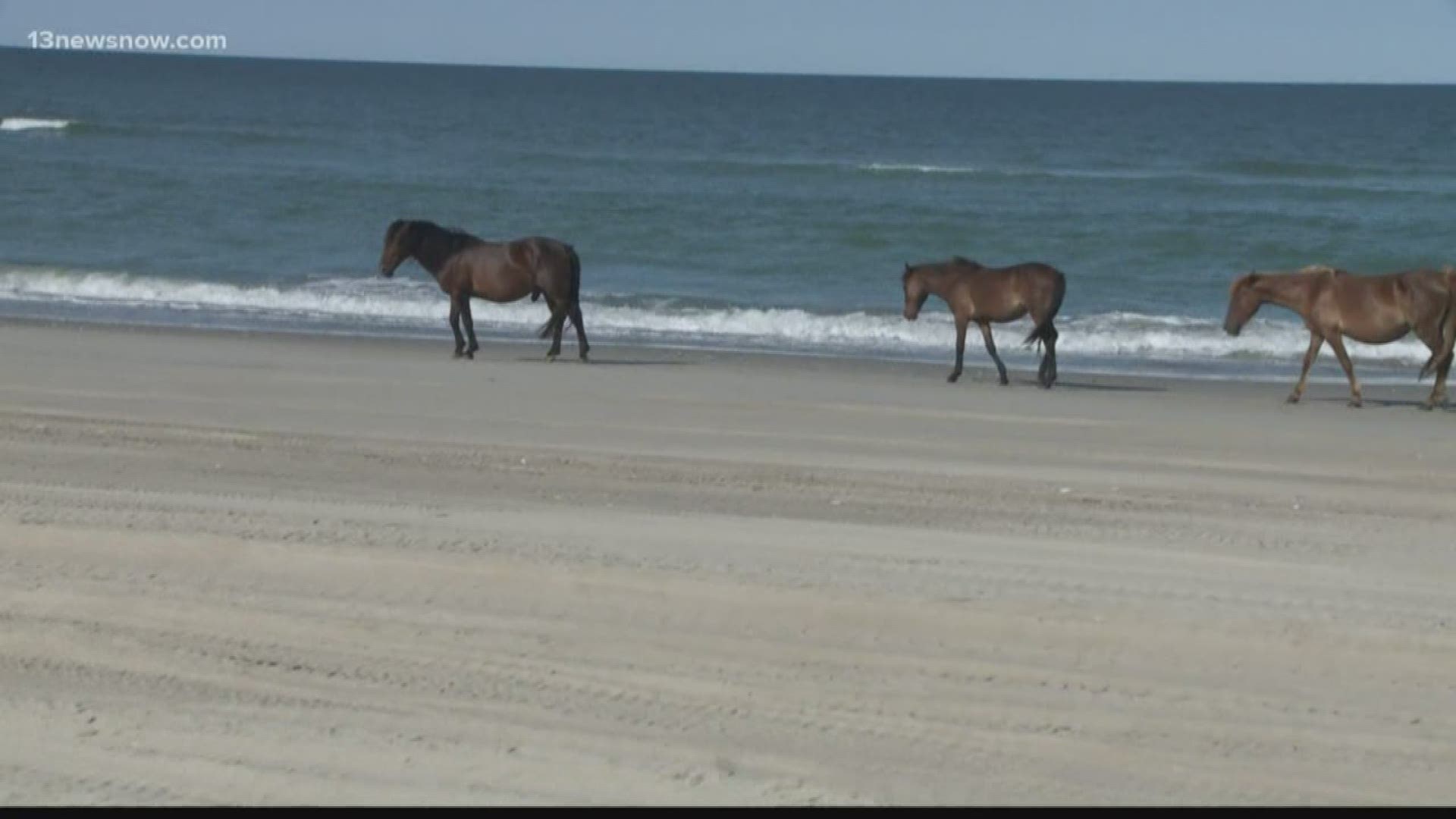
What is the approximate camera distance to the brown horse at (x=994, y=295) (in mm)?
16609

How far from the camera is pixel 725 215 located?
112 ft

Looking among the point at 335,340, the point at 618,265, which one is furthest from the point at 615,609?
the point at 618,265

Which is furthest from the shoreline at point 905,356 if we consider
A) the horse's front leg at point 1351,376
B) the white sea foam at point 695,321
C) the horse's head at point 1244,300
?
the horse's front leg at point 1351,376

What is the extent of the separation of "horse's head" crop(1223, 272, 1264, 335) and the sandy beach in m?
3.77

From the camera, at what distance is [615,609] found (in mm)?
7086

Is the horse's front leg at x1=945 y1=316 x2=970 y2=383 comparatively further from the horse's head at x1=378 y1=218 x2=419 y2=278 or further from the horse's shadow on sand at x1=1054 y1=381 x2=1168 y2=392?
the horse's head at x1=378 y1=218 x2=419 y2=278

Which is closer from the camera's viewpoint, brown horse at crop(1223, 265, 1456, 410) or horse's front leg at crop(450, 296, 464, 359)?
brown horse at crop(1223, 265, 1456, 410)

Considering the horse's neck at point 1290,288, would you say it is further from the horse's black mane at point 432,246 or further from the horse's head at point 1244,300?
the horse's black mane at point 432,246

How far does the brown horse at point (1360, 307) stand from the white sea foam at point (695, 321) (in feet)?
10.2

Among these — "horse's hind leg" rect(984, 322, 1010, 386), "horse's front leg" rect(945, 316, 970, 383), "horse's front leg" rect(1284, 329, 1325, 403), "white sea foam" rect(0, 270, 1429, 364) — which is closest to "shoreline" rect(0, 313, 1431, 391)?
"white sea foam" rect(0, 270, 1429, 364)

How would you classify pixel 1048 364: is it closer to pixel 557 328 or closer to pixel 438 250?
pixel 557 328

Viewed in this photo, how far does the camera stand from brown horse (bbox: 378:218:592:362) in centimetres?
1794

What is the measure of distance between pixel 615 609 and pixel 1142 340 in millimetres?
14369

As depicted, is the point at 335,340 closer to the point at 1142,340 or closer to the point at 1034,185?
the point at 1142,340
